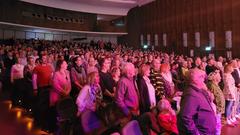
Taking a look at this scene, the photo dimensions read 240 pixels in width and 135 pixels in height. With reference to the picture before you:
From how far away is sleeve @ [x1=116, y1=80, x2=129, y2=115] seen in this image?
12.8ft

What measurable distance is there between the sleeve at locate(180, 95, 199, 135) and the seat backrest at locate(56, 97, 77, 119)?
1.75 meters

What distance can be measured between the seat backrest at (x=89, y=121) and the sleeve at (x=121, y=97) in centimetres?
41

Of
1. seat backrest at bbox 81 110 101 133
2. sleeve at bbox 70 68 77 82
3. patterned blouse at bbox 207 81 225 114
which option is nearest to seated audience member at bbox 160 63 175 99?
patterned blouse at bbox 207 81 225 114

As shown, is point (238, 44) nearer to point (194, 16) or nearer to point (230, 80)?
point (194, 16)

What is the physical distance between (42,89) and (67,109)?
151cm

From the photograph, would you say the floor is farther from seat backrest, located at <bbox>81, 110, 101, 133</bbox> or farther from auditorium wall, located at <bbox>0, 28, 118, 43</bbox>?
auditorium wall, located at <bbox>0, 28, 118, 43</bbox>

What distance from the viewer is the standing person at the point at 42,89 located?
5.20 metres

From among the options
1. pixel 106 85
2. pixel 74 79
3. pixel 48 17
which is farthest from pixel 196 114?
pixel 48 17

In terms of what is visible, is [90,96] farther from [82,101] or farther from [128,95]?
[128,95]

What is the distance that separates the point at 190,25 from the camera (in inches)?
688

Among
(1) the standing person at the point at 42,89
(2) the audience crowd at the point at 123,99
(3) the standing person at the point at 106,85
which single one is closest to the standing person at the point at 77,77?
(2) the audience crowd at the point at 123,99

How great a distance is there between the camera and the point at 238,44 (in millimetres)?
14453

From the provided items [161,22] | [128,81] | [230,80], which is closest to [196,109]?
[128,81]

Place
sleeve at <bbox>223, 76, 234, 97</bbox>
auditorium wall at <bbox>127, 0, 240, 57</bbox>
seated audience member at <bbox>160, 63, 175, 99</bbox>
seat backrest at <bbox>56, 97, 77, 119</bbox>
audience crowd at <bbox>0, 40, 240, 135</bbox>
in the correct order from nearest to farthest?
audience crowd at <bbox>0, 40, 240, 135</bbox> → seat backrest at <bbox>56, 97, 77, 119</bbox> → seated audience member at <bbox>160, 63, 175, 99</bbox> → sleeve at <bbox>223, 76, 234, 97</bbox> → auditorium wall at <bbox>127, 0, 240, 57</bbox>
